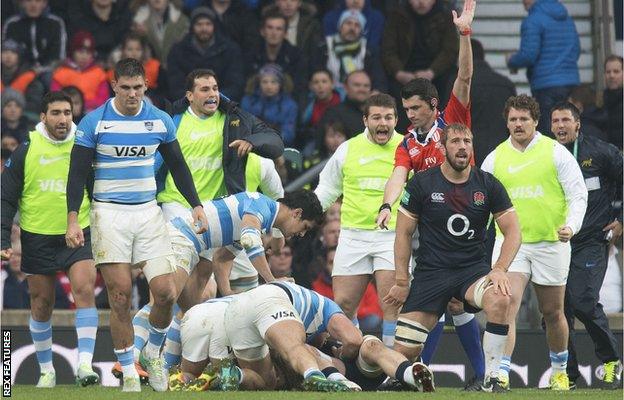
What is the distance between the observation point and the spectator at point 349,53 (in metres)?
20.4

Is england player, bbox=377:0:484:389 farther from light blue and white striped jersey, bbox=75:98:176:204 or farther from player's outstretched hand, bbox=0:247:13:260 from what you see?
player's outstretched hand, bbox=0:247:13:260

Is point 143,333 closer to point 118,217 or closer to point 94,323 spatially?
point 94,323

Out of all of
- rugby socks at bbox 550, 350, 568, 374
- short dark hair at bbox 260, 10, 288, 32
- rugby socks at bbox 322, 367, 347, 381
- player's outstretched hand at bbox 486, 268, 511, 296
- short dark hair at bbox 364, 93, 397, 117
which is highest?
short dark hair at bbox 260, 10, 288, 32

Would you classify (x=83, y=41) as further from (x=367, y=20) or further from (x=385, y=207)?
(x=385, y=207)

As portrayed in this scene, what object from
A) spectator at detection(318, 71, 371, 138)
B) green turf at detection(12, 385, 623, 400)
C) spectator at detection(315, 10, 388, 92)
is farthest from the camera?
spectator at detection(315, 10, 388, 92)

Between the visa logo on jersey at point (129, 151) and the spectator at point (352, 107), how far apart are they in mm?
6245

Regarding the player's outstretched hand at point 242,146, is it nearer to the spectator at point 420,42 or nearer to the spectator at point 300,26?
the spectator at point 420,42

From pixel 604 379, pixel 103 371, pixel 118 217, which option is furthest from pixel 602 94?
pixel 118 217

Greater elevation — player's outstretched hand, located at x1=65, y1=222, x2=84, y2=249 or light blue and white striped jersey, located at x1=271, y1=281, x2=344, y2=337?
player's outstretched hand, located at x1=65, y1=222, x2=84, y2=249

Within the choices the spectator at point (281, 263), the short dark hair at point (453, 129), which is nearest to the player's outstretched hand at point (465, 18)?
the short dark hair at point (453, 129)

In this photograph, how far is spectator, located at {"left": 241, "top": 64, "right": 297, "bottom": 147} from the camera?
65.4ft

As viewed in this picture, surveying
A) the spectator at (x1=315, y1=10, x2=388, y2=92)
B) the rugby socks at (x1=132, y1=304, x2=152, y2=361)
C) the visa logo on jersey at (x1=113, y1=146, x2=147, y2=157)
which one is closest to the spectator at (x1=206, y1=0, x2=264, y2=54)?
the spectator at (x1=315, y1=10, x2=388, y2=92)

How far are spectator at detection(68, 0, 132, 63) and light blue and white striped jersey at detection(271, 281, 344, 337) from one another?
8.37 metres

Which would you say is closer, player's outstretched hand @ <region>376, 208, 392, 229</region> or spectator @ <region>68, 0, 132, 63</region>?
player's outstretched hand @ <region>376, 208, 392, 229</region>
